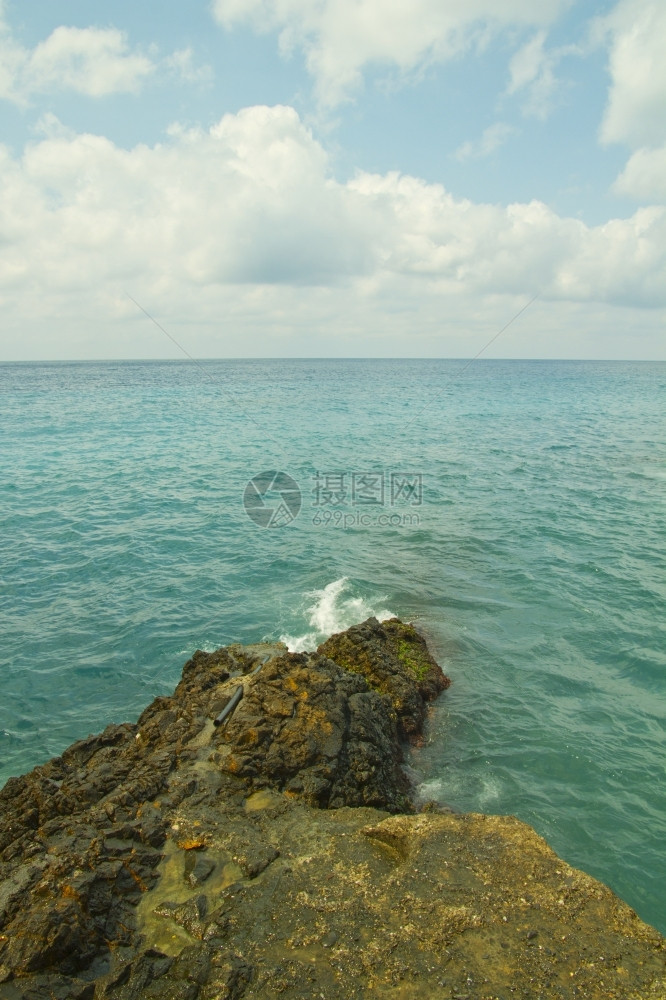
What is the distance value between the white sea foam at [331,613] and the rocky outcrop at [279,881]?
5.76 metres

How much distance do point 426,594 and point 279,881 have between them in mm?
12033

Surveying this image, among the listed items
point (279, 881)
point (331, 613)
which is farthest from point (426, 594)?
point (279, 881)

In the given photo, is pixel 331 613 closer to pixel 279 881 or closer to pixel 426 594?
pixel 426 594

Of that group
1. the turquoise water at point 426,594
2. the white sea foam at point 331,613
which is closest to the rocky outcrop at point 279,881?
the turquoise water at point 426,594

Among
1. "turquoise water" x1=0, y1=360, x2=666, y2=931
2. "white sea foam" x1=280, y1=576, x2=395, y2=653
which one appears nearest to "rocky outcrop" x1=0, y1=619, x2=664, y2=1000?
"turquoise water" x1=0, y1=360, x2=666, y2=931

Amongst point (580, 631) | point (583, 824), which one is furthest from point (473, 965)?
point (580, 631)

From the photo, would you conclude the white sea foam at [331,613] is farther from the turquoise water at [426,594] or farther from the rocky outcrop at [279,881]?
the rocky outcrop at [279,881]

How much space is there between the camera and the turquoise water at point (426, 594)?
11.2m

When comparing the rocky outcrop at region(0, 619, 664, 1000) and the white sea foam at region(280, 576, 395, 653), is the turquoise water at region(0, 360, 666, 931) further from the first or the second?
the rocky outcrop at region(0, 619, 664, 1000)

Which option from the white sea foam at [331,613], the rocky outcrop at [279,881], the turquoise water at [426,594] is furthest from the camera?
the white sea foam at [331,613]

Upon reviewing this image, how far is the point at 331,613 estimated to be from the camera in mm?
17500

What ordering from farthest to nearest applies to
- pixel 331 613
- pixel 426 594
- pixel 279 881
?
pixel 426 594, pixel 331 613, pixel 279 881

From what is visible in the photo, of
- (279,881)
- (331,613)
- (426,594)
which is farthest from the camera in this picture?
(426,594)

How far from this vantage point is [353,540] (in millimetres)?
23594
